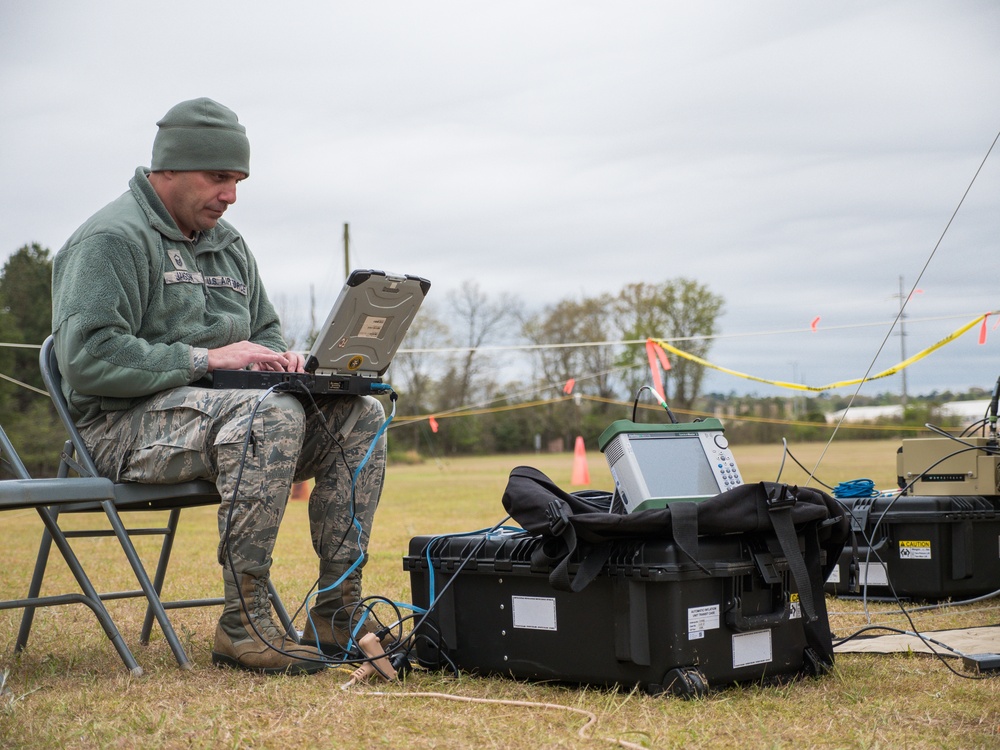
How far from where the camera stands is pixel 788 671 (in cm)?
Result: 261

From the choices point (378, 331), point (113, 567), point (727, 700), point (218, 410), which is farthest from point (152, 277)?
point (113, 567)

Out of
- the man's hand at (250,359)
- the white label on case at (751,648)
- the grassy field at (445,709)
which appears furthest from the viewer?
the man's hand at (250,359)

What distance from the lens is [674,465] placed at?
104 inches

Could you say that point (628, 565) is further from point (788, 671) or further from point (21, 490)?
point (21, 490)

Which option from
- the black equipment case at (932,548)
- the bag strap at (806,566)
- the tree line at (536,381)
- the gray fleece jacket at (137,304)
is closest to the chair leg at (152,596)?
the gray fleece jacket at (137,304)

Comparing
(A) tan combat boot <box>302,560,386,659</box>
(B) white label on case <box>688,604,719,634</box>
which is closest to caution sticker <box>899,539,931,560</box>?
(B) white label on case <box>688,604,719,634</box>

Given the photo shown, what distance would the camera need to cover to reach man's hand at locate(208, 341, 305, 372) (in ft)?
9.66

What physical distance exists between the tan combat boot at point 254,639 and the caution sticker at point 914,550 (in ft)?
9.13

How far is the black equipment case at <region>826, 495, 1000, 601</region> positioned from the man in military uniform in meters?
2.42

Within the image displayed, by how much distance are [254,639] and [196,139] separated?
58.8 inches

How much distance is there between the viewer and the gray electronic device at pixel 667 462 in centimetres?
255

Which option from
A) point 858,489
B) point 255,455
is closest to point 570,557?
point 255,455

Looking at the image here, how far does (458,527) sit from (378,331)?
5330mm

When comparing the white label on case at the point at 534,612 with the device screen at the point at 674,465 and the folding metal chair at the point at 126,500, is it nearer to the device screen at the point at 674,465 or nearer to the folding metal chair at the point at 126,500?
the device screen at the point at 674,465
